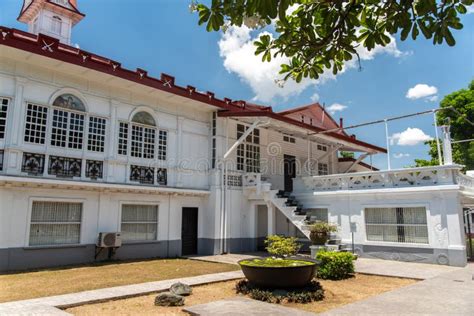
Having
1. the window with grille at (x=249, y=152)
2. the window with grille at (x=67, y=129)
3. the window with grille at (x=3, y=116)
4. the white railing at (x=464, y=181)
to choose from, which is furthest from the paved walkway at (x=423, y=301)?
the window with grille at (x=3, y=116)

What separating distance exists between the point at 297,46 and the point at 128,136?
11621mm

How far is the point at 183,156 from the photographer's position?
622 inches

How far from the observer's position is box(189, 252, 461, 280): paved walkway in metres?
10.9

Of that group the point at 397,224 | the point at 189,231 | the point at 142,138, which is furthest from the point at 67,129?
the point at 397,224

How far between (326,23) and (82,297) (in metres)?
7.27

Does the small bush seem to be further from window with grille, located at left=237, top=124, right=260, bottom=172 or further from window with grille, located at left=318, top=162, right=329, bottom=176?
window with grille, located at left=318, top=162, right=329, bottom=176

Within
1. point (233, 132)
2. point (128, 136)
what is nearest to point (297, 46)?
point (128, 136)

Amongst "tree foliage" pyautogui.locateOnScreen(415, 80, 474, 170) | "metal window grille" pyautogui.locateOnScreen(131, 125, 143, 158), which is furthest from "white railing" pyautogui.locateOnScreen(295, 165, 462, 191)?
"tree foliage" pyautogui.locateOnScreen(415, 80, 474, 170)

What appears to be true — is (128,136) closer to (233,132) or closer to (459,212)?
(233,132)

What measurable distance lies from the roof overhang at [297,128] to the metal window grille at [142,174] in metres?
4.18

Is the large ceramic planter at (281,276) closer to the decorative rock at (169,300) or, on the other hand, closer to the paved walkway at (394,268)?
the decorative rock at (169,300)

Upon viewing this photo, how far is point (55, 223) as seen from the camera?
40.0 ft

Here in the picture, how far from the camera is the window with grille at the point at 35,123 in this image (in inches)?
461

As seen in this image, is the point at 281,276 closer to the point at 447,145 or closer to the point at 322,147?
the point at 447,145
